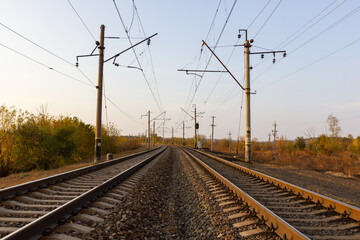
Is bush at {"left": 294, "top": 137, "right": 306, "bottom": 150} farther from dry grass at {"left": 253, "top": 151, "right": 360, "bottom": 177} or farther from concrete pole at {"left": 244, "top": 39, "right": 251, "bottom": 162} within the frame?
concrete pole at {"left": 244, "top": 39, "right": 251, "bottom": 162}

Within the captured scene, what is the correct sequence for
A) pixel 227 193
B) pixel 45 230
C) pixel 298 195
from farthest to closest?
pixel 227 193
pixel 298 195
pixel 45 230

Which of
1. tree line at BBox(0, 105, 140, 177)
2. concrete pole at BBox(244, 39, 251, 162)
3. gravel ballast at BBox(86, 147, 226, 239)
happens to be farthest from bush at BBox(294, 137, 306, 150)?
gravel ballast at BBox(86, 147, 226, 239)

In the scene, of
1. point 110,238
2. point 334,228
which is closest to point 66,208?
point 110,238

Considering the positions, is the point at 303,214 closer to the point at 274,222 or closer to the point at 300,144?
the point at 274,222

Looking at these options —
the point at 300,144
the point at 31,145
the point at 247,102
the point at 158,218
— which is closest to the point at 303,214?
the point at 158,218

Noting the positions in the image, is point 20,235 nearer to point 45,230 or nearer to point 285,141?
point 45,230

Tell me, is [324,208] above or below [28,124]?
below

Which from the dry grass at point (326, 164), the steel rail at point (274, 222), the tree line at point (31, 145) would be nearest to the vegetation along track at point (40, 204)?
the steel rail at point (274, 222)

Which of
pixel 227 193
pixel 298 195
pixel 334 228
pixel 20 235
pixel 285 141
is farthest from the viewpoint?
pixel 285 141

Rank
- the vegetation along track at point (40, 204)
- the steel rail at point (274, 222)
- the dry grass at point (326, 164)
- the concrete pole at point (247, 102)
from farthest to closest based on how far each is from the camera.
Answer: the dry grass at point (326, 164) → the concrete pole at point (247, 102) → the vegetation along track at point (40, 204) → the steel rail at point (274, 222)

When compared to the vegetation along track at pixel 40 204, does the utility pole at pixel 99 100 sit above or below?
above

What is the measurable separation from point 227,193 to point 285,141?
2773 inches

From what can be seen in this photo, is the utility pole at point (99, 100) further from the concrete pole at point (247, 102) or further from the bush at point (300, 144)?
the bush at point (300, 144)

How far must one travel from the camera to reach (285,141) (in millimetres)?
70500
